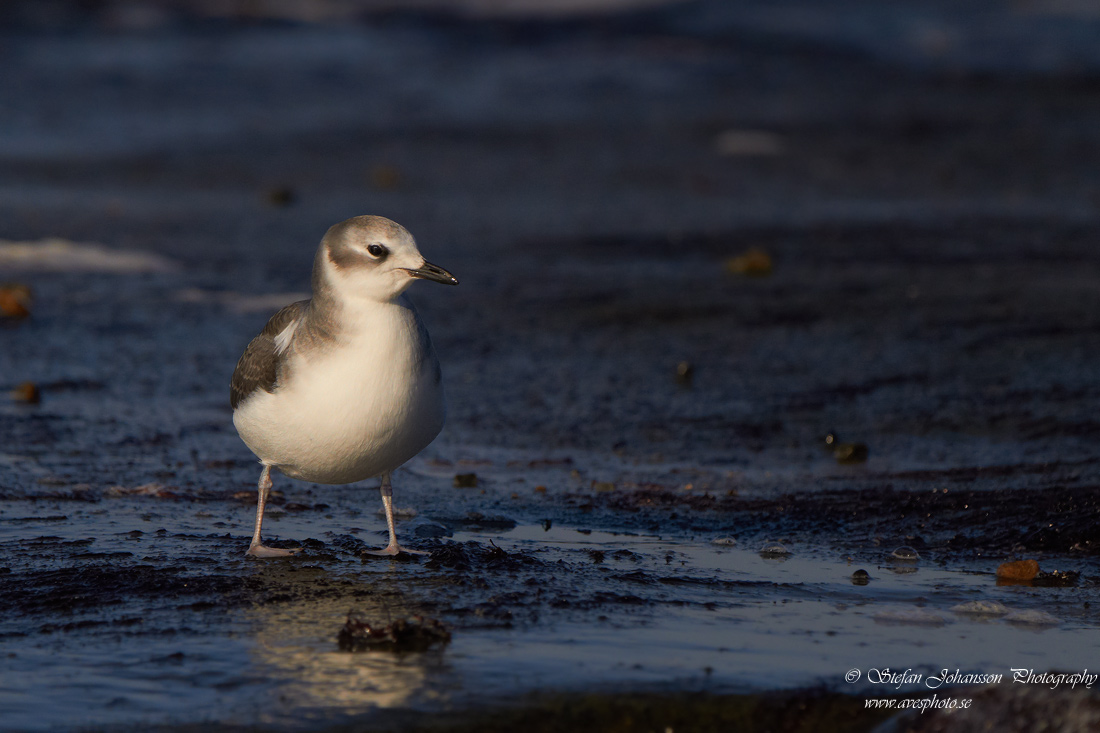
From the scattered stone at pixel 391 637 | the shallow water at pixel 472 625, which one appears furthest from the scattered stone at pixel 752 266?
the scattered stone at pixel 391 637

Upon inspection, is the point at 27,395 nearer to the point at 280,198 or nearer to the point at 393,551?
the point at 393,551

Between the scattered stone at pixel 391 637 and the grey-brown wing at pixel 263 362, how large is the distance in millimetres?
1135

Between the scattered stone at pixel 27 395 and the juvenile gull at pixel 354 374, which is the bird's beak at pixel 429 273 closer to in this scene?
the juvenile gull at pixel 354 374

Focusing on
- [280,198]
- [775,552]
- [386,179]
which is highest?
[386,179]

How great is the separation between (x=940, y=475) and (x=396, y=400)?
8.57ft

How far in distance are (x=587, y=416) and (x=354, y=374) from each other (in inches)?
101

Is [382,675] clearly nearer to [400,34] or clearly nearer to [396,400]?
[396,400]

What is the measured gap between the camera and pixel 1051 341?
7539 millimetres

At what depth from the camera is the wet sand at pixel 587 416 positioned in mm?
3801

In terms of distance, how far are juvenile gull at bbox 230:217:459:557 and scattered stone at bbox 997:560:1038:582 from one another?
205cm

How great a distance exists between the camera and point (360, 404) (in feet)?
14.5

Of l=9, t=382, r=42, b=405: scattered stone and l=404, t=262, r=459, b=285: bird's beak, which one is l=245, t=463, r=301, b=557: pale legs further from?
l=9, t=382, r=42, b=405: scattered stone

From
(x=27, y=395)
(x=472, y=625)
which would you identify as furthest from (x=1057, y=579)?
(x=27, y=395)

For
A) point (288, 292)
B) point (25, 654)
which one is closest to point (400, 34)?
point (288, 292)
